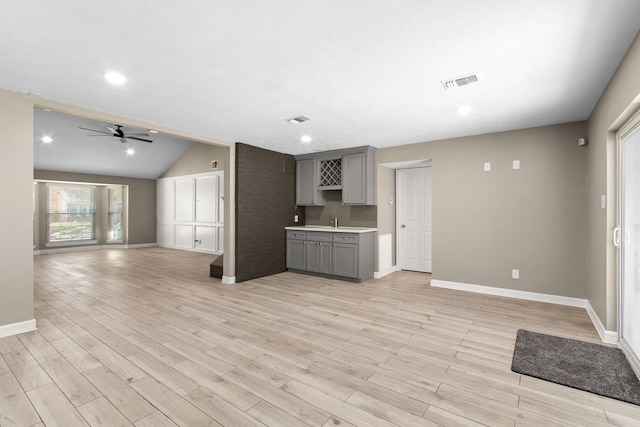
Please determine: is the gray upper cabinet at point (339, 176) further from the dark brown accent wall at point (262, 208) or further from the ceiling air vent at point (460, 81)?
the ceiling air vent at point (460, 81)

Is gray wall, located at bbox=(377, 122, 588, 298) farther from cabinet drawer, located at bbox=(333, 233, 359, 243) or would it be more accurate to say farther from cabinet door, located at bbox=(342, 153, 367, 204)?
cabinet drawer, located at bbox=(333, 233, 359, 243)

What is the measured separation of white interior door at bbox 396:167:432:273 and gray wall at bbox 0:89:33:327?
5.60 meters

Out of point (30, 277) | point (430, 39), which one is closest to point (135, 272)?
point (30, 277)

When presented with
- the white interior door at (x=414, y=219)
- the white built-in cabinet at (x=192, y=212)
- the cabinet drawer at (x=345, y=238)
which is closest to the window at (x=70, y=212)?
the white built-in cabinet at (x=192, y=212)

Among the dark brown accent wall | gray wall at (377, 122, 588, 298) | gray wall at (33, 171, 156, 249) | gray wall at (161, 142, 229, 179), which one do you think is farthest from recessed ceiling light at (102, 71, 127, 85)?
gray wall at (33, 171, 156, 249)

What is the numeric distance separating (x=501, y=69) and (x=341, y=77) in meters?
1.32

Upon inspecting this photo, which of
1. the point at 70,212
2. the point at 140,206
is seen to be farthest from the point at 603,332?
the point at 70,212

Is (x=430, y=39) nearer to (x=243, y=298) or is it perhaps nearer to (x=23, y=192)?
(x=243, y=298)

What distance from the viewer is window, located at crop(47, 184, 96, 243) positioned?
8.81 metres

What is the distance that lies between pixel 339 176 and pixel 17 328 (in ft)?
16.0

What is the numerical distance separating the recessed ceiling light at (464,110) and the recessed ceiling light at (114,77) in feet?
11.2

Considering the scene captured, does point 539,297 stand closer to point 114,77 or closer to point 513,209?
point 513,209

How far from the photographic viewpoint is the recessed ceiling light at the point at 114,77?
101 inches

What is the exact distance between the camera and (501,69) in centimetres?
248
